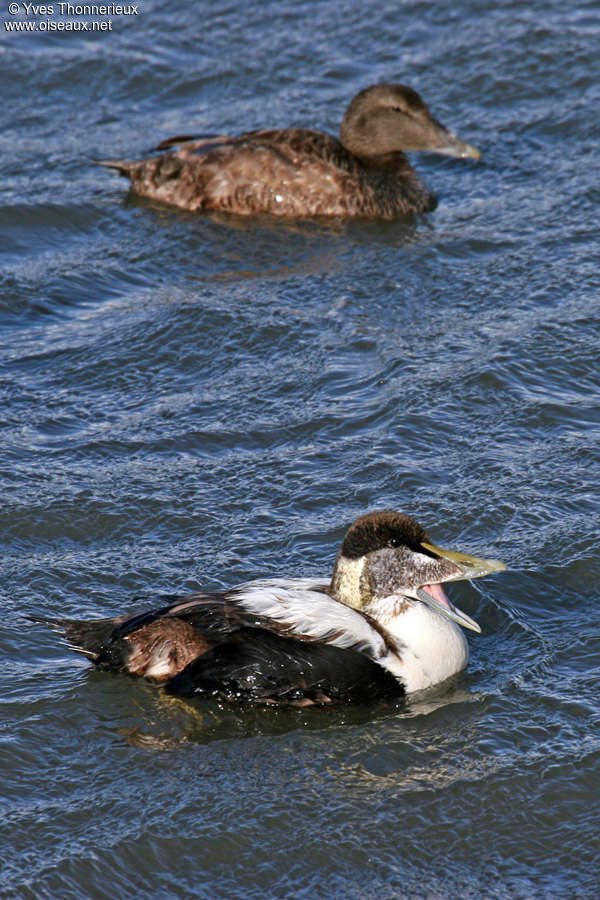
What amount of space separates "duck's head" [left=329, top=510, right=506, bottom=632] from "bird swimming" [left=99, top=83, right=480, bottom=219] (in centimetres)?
509

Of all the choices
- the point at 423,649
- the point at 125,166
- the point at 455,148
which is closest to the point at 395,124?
the point at 455,148

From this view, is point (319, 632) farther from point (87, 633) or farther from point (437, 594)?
point (87, 633)

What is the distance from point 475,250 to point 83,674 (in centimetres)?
507

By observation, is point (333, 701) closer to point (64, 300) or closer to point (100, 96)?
point (64, 300)

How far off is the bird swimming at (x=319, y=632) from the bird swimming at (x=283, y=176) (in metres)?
5.08

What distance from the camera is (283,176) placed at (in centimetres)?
1027

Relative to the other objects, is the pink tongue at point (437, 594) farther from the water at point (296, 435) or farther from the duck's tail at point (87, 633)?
the duck's tail at point (87, 633)

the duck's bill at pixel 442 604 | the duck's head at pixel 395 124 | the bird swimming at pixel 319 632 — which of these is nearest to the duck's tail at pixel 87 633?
the bird swimming at pixel 319 632

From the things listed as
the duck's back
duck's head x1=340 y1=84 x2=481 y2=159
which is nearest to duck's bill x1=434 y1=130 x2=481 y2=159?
duck's head x1=340 y1=84 x2=481 y2=159

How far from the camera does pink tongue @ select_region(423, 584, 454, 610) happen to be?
19.0ft

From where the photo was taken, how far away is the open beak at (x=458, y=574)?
5676mm

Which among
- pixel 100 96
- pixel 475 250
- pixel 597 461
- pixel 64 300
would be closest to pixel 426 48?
pixel 100 96

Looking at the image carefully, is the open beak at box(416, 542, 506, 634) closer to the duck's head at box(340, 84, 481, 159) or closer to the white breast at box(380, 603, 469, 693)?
the white breast at box(380, 603, 469, 693)

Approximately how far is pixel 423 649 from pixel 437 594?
0.99 ft
